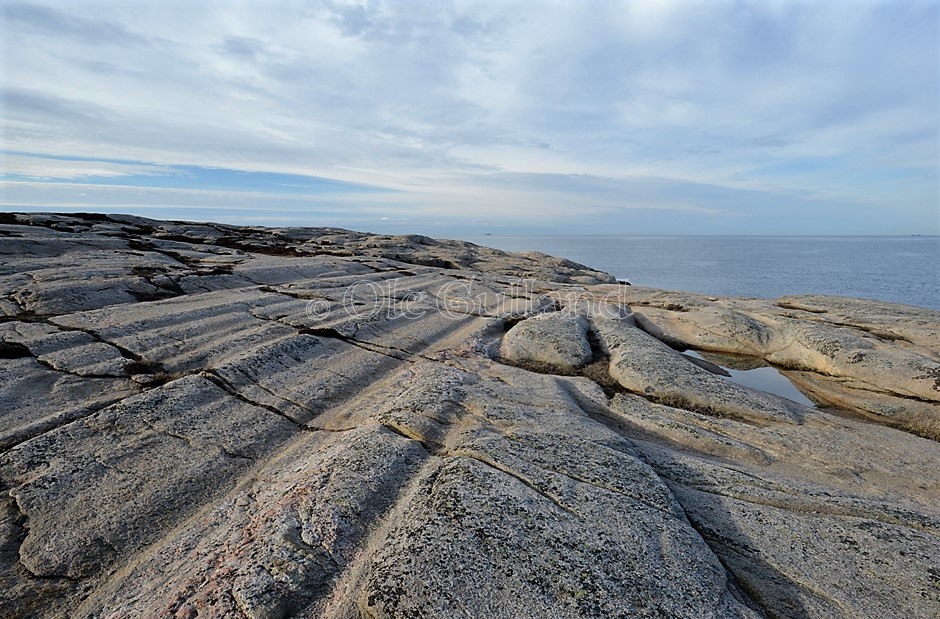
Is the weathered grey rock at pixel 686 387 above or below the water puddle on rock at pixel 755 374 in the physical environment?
above

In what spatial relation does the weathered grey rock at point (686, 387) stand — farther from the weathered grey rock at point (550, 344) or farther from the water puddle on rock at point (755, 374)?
the water puddle on rock at point (755, 374)

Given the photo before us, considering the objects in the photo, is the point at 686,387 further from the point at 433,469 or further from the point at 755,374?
the point at 433,469

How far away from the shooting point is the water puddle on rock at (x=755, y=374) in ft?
26.2

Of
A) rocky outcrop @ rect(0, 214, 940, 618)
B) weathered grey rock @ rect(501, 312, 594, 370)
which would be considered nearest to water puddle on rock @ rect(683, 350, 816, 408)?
rocky outcrop @ rect(0, 214, 940, 618)

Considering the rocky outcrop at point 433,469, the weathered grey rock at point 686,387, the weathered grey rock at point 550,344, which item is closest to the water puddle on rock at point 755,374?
the rocky outcrop at point 433,469

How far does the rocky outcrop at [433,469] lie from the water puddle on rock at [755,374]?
1.27ft

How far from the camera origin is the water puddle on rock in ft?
26.2

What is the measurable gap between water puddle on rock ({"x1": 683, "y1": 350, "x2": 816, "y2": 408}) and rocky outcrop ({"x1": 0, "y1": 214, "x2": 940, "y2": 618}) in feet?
1.27

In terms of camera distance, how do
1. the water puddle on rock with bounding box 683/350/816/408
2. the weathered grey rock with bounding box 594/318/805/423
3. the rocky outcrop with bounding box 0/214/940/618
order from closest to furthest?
the rocky outcrop with bounding box 0/214/940/618
the weathered grey rock with bounding box 594/318/805/423
the water puddle on rock with bounding box 683/350/816/408

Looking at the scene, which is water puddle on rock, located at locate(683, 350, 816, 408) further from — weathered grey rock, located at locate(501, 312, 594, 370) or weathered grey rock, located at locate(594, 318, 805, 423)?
weathered grey rock, located at locate(501, 312, 594, 370)

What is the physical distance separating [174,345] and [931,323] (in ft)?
51.0

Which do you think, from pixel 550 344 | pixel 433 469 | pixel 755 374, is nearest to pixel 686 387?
pixel 550 344

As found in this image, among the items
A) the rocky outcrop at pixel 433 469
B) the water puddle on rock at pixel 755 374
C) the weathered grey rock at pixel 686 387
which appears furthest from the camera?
the water puddle on rock at pixel 755 374

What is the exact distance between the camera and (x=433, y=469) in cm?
384
